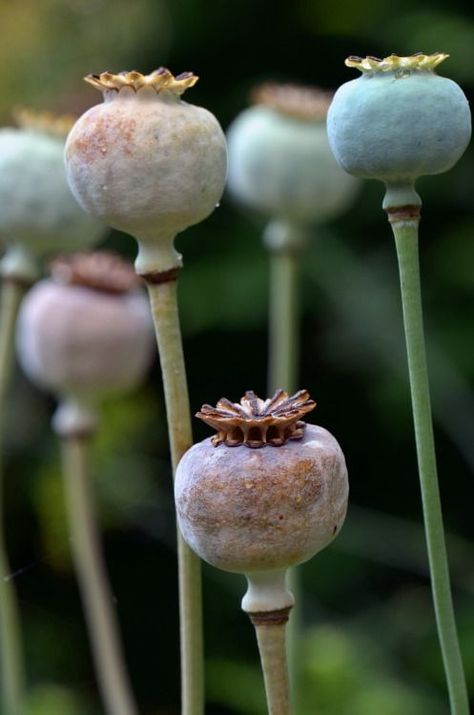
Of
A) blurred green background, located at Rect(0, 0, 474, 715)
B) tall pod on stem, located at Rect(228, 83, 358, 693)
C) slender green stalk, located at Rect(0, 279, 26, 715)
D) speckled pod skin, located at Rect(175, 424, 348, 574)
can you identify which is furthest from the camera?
blurred green background, located at Rect(0, 0, 474, 715)

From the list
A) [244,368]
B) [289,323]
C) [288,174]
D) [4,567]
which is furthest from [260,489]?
[244,368]

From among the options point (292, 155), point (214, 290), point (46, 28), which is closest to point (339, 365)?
point (214, 290)

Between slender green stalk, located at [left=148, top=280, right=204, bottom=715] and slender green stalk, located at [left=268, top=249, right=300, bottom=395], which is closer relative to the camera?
slender green stalk, located at [left=148, top=280, right=204, bottom=715]

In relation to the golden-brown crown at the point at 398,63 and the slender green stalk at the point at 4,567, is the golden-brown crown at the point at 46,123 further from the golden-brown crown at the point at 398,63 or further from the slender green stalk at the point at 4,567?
the golden-brown crown at the point at 398,63

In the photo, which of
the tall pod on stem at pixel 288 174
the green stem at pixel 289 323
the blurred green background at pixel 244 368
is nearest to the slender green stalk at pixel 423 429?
the green stem at pixel 289 323

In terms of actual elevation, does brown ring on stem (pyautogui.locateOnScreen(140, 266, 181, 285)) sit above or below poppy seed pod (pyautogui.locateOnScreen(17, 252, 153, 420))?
below

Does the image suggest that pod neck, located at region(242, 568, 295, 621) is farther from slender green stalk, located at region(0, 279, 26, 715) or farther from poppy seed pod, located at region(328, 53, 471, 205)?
slender green stalk, located at region(0, 279, 26, 715)

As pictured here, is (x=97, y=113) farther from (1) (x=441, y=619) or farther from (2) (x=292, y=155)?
(2) (x=292, y=155)

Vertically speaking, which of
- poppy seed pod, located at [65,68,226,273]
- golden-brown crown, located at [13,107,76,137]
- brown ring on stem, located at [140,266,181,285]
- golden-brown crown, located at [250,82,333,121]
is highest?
golden-brown crown, located at [250,82,333,121]

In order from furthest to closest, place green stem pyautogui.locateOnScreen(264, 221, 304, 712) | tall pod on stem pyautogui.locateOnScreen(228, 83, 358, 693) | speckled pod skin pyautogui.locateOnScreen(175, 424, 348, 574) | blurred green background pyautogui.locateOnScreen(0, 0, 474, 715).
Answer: blurred green background pyautogui.locateOnScreen(0, 0, 474, 715) → tall pod on stem pyautogui.locateOnScreen(228, 83, 358, 693) → green stem pyautogui.locateOnScreen(264, 221, 304, 712) → speckled pod skin pyautogui.locateOnScreen(175, 424, 348, 574)

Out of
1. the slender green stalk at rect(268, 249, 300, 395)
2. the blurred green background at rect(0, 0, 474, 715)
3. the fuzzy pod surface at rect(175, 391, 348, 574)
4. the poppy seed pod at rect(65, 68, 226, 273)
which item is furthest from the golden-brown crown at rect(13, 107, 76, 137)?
the blurred green background at rect(0, 0, 474, 715)

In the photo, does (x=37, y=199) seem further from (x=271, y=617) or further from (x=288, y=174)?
(x=271, y=617)
